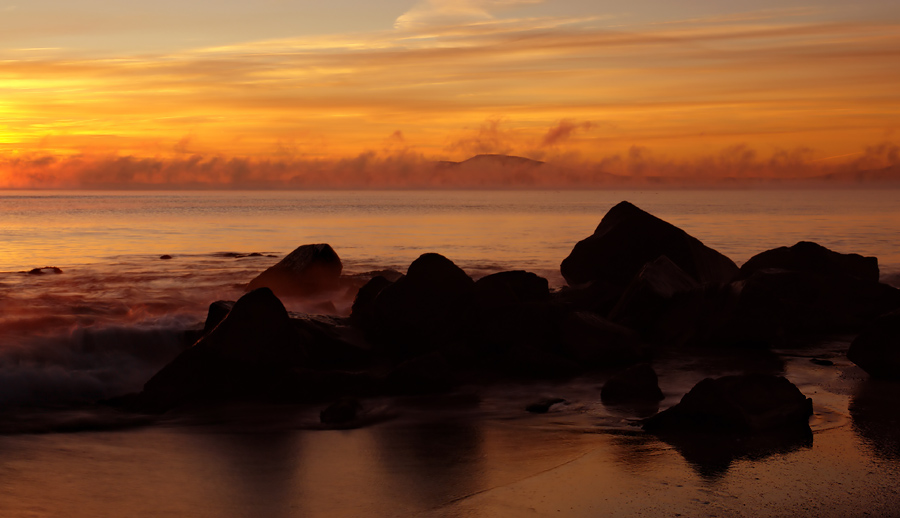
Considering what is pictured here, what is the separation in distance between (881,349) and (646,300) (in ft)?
12.6

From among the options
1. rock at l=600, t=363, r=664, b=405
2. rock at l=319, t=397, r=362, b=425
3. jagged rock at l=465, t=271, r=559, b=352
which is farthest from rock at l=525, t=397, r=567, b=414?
jagged rock at l=465, t=271, r=559, b=352

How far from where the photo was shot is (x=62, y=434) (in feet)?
28.1

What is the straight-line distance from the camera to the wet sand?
6.04 metres

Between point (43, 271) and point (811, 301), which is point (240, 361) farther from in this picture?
point (43, 271)

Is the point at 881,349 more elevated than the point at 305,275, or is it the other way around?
the point at 305,275

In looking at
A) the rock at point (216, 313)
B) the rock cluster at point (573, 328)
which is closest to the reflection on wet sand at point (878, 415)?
the rock cluster at point (573, 328)

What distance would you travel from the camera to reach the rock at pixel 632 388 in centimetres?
930

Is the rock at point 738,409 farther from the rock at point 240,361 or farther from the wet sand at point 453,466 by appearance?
the rock at point 240,361

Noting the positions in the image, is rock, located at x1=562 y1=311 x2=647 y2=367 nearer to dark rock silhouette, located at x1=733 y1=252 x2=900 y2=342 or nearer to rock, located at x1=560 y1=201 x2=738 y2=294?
dark rock silhouette, located at x1=733 y1=252 x2=900 y2=342

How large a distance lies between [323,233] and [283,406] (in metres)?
37.8

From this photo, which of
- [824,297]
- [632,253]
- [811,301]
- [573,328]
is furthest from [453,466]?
[824,297]

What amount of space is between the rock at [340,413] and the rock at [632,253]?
777cm

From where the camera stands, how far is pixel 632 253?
16.0 metres

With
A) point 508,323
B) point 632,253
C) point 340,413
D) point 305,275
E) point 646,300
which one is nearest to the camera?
point 340,413
